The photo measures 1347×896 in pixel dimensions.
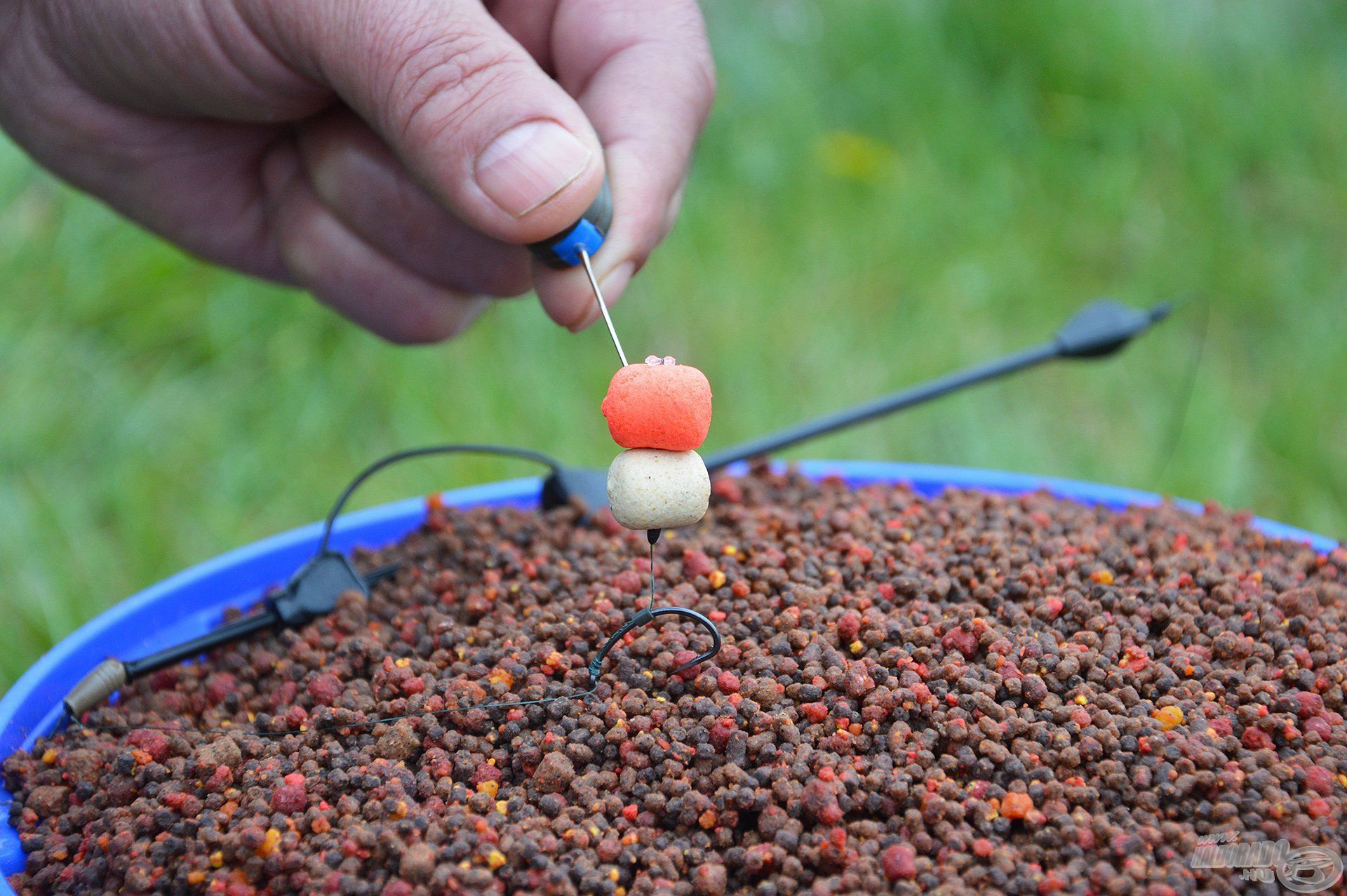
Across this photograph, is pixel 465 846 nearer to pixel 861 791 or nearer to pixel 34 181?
pixel 861 791

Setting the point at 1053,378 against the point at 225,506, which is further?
the point at 1053,378

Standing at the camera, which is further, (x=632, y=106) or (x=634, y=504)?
(x=632, y=106)

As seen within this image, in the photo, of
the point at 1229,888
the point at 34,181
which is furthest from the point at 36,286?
the point at 1229,888

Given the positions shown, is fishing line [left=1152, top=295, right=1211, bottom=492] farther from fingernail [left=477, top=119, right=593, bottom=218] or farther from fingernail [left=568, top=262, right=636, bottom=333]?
fingernail [left=477, top=119, right=593, bottom=218]

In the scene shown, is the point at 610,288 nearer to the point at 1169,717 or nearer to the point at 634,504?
the point at 634,504

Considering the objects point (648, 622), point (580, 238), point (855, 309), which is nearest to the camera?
point (648, 622)

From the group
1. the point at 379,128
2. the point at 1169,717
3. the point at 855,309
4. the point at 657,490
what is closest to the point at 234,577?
the point at 379,128

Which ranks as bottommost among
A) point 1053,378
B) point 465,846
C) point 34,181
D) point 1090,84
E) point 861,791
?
point 465,846
